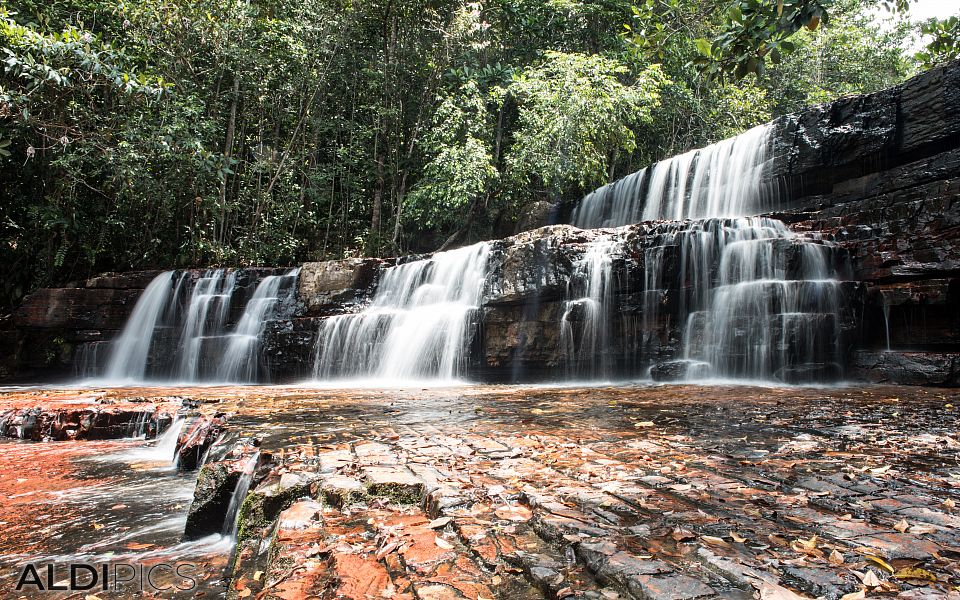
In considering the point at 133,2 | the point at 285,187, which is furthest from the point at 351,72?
the point at 133,2

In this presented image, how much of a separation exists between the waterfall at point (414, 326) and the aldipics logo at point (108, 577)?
7458mm

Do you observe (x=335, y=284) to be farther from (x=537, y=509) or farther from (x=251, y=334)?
(x=537, y=509)

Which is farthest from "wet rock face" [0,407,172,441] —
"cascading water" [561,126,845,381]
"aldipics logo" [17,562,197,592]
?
"cascading water" [561,126,845,381]

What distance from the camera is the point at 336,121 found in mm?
18469

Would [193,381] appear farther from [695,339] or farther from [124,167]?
[695,339]

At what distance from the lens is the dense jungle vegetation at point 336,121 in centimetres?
1336

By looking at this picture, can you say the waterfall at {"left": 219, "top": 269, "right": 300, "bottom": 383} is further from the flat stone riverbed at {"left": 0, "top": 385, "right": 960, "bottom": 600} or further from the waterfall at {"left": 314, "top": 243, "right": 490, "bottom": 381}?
the flat stone riverbed at {"left": 0, "top": 385, "right": 960, "bottom": 600}

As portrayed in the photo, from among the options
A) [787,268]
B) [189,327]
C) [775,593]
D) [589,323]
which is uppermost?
[787,268]

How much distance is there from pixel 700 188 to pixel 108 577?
14025mm

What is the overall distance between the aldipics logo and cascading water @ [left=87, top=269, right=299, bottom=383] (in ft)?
33.3

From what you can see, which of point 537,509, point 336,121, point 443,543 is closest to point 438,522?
point 443,543

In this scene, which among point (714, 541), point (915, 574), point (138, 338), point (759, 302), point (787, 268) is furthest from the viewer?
point (138, 338)

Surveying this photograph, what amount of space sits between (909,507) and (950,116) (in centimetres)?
1153

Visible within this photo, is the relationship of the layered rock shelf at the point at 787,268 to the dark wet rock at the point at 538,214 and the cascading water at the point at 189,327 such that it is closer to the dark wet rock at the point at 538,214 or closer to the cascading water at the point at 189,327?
the cascading water at the point at 189,327
